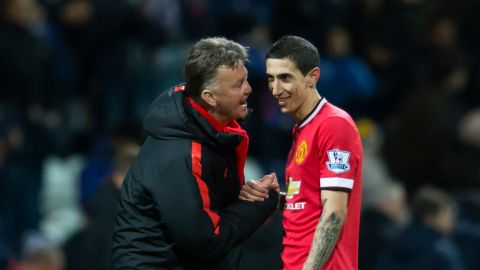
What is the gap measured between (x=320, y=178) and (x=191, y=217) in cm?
56

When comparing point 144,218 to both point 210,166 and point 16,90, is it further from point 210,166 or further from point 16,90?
point 16,90

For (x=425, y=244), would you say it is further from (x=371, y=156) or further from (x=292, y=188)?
(x=292, y=188)

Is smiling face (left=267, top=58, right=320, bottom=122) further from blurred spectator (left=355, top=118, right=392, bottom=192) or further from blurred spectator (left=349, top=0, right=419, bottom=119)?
blurred spectator (left=349, top=0, right=419, bottom=119)

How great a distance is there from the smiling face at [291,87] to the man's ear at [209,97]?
26 centimetres

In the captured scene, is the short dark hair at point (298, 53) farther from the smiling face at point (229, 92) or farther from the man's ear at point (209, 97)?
the man's ear at point (209, 97)

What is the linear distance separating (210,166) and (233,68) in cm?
43

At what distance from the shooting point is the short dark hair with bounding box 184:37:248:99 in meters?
4.86

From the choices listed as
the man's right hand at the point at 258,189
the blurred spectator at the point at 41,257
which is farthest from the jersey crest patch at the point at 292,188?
the blurred spectator at the point at 41,257

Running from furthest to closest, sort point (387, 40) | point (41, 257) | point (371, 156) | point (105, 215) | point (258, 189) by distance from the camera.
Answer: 1. point (387, 40)
2. point (371, 156)
3. point (41, 257)
4. point (105, 215)
5. point (258, 189)

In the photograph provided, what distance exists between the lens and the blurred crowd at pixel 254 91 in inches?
358

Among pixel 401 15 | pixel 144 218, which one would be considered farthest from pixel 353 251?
pixel 401 15

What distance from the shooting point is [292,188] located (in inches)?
193

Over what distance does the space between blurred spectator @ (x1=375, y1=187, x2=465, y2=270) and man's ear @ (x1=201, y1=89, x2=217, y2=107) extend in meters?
3.21

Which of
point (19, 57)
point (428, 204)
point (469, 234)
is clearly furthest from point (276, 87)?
point (19, 57)
